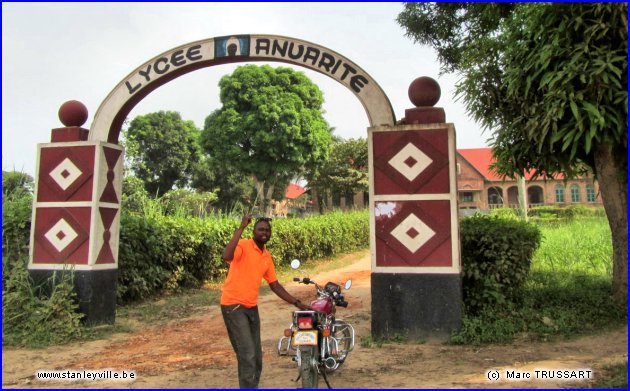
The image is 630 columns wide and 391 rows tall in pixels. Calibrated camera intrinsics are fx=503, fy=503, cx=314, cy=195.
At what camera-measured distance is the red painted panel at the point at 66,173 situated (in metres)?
7.38

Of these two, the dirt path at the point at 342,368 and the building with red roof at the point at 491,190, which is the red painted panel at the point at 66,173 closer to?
the dirt path at the point at 342,368

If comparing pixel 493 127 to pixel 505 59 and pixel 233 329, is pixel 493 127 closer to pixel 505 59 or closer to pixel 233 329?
pixel 505 59

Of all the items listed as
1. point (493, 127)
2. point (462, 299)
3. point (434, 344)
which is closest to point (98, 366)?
point (434, 344)

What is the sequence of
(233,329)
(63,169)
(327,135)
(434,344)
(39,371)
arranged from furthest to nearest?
(327,135) < (63,169) < (434,344) < (39,371) < (233,329)

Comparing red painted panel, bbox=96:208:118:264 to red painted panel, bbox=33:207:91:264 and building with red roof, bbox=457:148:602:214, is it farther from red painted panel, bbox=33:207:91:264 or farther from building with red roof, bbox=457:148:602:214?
building with red roof, bbox=457:148:602:214

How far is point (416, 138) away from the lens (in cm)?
645

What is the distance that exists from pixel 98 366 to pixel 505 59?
20.8ft

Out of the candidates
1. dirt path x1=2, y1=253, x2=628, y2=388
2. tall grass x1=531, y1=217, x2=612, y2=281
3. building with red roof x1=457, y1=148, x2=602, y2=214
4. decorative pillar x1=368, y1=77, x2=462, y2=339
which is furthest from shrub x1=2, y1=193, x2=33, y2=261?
building with red roof x1=457, y1=148, x2=602, y2=214

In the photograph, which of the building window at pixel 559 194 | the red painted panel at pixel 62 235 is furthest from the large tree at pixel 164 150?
the building window at pixel 559 194

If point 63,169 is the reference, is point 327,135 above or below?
above

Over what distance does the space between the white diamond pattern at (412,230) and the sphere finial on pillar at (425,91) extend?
1487 mm

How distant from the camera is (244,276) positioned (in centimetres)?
413

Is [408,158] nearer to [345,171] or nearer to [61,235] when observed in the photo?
[61,235]

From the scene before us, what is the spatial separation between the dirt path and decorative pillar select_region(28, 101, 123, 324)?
905mm
